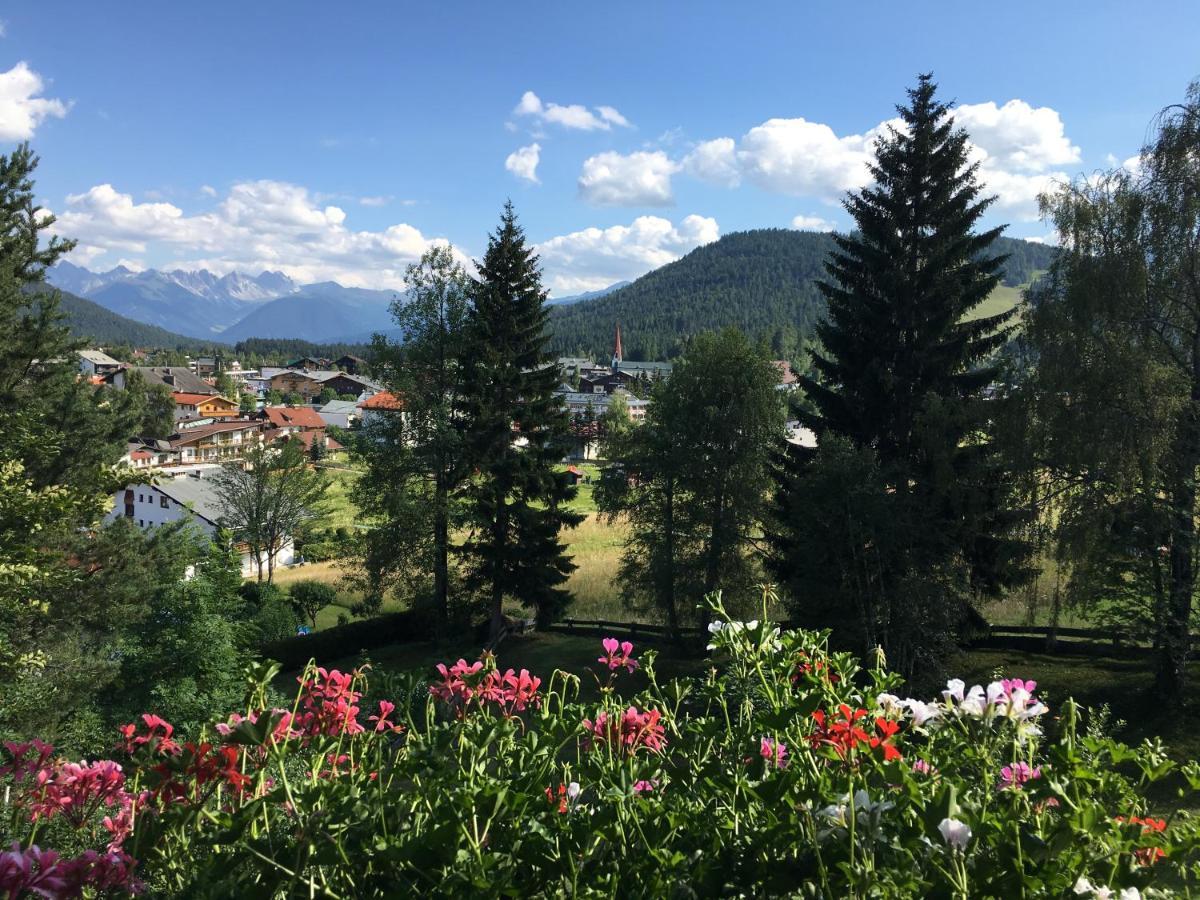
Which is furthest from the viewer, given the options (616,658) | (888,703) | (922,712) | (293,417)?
(293,417)

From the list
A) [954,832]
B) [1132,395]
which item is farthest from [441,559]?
[954,832]

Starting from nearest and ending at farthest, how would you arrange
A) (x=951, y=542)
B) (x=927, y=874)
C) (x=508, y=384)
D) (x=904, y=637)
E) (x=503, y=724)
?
(x=927, y=874)
(x=503, y=724)
(x=904, y=637)
(x=951, y=542)
(x=508, y=384)

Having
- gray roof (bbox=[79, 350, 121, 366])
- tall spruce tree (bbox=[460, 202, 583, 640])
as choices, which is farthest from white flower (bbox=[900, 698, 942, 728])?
gray roof (bbox=[79, 350, 121, 366])

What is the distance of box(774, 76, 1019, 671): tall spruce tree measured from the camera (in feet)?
45.3

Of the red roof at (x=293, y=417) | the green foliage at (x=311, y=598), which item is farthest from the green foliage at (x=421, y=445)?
the red roof at (x=293, y=417)

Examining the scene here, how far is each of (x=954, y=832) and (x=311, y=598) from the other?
108ft

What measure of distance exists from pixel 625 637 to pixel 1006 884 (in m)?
21.0

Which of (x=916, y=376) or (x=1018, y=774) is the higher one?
(x=916, y=376)

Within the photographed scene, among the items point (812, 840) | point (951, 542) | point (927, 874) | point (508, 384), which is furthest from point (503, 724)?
point (508, 384)

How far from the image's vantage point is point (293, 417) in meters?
91.7

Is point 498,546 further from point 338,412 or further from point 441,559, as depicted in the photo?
point 338,412

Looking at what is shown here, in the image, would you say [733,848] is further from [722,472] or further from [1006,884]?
[722,472]

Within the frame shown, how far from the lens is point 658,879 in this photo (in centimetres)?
148

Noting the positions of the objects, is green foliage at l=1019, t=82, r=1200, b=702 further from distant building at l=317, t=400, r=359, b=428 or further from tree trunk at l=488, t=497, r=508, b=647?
distant building at l=317, t=400, r=359, b=428
